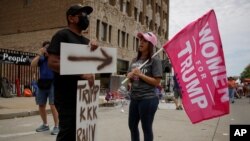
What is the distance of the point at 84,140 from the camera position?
3.56 meters

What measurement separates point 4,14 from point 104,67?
3231 cm

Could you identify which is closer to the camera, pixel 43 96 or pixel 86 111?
pixel 86 111

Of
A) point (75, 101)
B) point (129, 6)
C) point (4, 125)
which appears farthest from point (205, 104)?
point (129, 6)

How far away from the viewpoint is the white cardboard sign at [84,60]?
3375 mm

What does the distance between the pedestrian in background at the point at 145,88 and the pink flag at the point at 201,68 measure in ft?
1.47

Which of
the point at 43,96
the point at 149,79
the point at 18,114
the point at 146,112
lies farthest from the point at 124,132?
the point at 18,114

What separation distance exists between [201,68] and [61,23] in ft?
80.4

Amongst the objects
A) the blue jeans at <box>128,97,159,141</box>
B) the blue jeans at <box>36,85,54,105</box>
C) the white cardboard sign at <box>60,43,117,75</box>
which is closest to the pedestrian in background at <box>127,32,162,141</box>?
the blue jeans at <box>128,97,159,141</box>

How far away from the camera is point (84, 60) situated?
358cm

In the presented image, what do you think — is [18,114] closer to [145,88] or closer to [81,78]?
[145,88]

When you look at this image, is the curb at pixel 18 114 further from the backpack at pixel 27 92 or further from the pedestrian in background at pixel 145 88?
the backpack at pixel 27 92

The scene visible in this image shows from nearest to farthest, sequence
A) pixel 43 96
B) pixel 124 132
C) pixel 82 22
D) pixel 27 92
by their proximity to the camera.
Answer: pixel 82 22 < pixel 43 96 < pixel 124 132 < pixel 27 92

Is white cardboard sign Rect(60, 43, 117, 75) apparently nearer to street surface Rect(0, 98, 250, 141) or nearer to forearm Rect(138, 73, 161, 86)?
forearm Rect(138, 73, 161, 86)

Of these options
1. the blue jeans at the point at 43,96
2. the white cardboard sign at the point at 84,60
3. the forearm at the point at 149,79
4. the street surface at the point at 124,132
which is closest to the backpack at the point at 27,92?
the street surface at the point at 124,132
